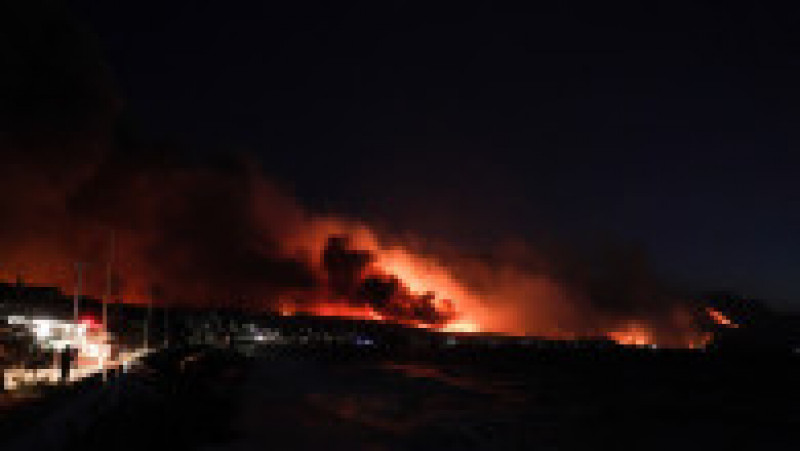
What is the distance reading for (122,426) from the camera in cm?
2598

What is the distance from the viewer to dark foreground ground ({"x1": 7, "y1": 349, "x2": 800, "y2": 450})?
30.8 meters

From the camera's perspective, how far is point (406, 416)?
4712cm

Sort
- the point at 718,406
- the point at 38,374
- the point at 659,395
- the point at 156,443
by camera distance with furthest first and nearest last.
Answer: the point at 659,395 → the point at 718,406 → the point at 38,374 → the point at 156,443

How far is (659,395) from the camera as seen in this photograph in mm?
87688

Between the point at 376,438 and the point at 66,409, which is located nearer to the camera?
the point at 66,409

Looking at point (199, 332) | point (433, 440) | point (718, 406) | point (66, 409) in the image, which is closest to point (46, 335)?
point (433, 440)

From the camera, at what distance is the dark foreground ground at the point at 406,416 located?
101ft

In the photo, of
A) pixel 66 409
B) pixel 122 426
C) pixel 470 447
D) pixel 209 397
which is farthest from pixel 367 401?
pixel 66 409

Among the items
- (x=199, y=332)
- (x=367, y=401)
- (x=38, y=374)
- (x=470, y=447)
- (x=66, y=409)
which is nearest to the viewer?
(x=66, y=409)

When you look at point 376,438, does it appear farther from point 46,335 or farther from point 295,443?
point 46,335

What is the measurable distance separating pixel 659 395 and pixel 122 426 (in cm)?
7161

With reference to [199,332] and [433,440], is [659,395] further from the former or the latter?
[199,332]

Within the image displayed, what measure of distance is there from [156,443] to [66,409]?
4.94 m

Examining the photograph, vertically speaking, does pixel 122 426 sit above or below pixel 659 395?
above
